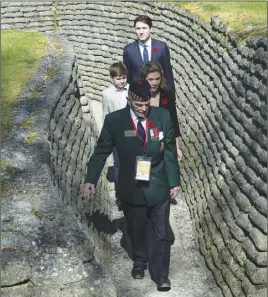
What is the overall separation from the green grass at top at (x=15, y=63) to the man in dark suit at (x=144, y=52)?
1489 mm

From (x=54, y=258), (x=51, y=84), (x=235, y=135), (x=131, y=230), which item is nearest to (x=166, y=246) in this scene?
(x=131, y=230)

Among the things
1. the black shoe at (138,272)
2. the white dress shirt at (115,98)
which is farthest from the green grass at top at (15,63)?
the black shoe at (138,272)

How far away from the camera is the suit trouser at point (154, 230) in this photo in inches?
210

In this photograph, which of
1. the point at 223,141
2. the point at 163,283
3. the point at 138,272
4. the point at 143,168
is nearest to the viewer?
the point at 143,168

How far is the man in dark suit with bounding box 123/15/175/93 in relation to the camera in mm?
7340

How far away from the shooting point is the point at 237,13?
314 inches

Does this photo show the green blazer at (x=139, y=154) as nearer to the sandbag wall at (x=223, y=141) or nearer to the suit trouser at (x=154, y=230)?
the suit trouser at (x=154, y=230)

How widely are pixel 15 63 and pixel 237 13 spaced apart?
11.8 feet

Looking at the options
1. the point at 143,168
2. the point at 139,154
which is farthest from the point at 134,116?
the point at 143,168

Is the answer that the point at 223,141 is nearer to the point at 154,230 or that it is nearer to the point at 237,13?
the point at 154,230

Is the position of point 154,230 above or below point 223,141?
below

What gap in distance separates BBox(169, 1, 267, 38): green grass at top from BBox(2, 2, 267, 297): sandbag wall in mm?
182

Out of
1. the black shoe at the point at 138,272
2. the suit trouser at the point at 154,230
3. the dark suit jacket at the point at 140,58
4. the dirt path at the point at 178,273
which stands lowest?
the dirt path at the point at 178,273

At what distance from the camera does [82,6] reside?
13039mm
